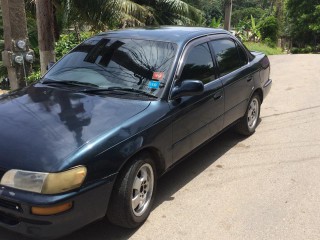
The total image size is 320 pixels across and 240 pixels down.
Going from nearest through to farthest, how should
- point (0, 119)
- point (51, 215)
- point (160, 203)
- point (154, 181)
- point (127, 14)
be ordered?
point (51, 215), point (0, 119), point (154, 181), point (160, 203), point (127, 14)

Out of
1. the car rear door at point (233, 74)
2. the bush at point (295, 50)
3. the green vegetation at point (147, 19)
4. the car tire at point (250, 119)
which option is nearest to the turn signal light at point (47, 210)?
the car rear door at point (233, 74)

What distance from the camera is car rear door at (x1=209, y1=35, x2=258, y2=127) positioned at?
5.14 m

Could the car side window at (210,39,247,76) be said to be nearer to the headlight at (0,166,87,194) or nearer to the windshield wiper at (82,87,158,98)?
the windshield wiper at (82,87,158,98)

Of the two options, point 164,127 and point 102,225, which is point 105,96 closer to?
point 164,127

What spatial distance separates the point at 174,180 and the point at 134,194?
118cm

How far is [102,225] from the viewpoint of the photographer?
3.70 m

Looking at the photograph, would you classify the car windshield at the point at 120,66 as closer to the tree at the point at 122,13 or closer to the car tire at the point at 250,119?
the car tire at the point at 250,119

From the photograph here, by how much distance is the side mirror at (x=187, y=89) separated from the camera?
402 centimetres

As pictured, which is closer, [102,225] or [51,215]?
[51,215]

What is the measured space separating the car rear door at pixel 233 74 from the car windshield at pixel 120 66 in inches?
39.4

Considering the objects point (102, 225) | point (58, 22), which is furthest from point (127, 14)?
point (102, 225)

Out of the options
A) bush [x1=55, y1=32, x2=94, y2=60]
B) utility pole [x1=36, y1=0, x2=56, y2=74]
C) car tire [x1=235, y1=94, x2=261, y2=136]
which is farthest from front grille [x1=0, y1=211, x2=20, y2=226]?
bush [x1=55, y1=32, x2=94, y2=60]

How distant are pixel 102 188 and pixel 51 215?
0.44 metres

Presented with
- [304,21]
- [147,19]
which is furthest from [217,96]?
[304,21]
